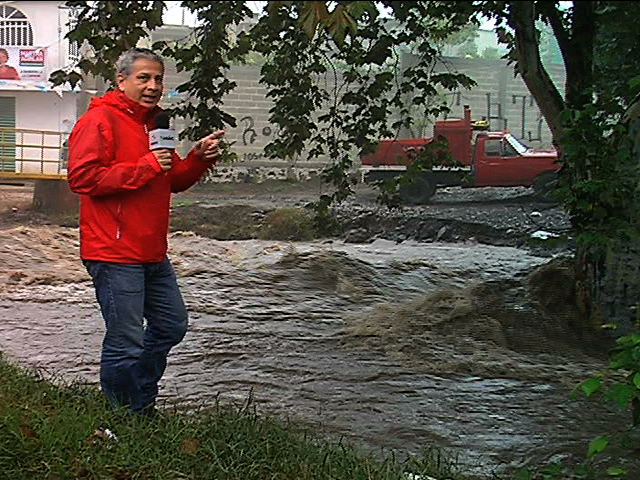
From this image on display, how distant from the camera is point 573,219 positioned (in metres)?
4.77

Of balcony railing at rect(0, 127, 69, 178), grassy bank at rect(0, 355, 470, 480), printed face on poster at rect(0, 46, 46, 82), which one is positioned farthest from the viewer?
balcony railing at rect(0, 127, 69, 178)

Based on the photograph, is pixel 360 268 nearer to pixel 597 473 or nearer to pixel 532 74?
pixel 532 74

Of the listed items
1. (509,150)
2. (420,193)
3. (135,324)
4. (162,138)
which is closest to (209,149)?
(162,138)

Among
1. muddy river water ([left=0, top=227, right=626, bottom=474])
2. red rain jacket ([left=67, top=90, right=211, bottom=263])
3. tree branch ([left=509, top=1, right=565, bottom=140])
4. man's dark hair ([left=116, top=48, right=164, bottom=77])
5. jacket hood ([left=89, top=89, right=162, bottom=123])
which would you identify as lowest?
muddy river water ([left=0, top=227, right=626, bottom=474])

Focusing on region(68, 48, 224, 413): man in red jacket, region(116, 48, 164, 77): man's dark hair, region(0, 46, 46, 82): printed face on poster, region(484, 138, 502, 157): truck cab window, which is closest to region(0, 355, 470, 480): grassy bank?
region(68, 48, 224, 413): man in red jacket

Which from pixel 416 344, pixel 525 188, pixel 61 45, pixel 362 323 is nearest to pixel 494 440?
pixel 416 344

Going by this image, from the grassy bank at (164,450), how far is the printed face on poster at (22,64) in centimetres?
916

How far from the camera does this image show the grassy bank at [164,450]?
118 inches

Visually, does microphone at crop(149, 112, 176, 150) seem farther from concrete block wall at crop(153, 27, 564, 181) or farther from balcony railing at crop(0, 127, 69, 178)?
concrete block wall at crop(153, 27, 564, 181)

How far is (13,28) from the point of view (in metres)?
12.5

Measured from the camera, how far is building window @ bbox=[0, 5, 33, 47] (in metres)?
12.2

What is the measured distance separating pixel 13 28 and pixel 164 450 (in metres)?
10.5

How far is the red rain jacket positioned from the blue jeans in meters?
0.07

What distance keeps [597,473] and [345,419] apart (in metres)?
1.30
